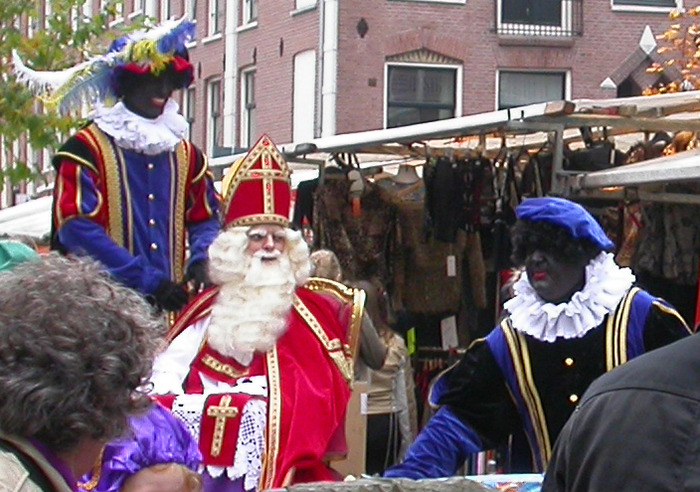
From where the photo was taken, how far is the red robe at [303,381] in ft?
16.8

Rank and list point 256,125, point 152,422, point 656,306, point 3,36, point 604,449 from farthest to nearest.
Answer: point 256,125 < point 3,36 < point 656,306 < point 152,422 < point 604,449

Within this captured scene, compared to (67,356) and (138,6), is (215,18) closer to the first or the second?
(138,6)

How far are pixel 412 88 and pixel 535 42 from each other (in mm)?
1891

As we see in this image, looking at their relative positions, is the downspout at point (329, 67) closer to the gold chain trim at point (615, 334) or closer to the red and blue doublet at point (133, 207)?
the red and blue doublet at point (133, 207)

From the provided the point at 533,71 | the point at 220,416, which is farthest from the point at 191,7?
the point at 220,416

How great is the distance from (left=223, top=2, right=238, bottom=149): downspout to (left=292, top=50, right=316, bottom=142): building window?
2.05 meters

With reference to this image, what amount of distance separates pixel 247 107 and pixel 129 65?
67.5 feet

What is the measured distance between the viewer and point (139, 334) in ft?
8.30

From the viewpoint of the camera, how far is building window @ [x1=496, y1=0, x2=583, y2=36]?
2356 centimetres

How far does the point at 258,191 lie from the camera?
18.3 feet

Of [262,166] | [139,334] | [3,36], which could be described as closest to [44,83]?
[262,166]

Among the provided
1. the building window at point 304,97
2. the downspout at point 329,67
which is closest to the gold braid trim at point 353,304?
the downspout at point 329,67

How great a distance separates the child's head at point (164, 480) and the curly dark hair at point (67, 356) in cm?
98

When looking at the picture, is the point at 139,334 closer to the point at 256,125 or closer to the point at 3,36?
the point at 3,36
